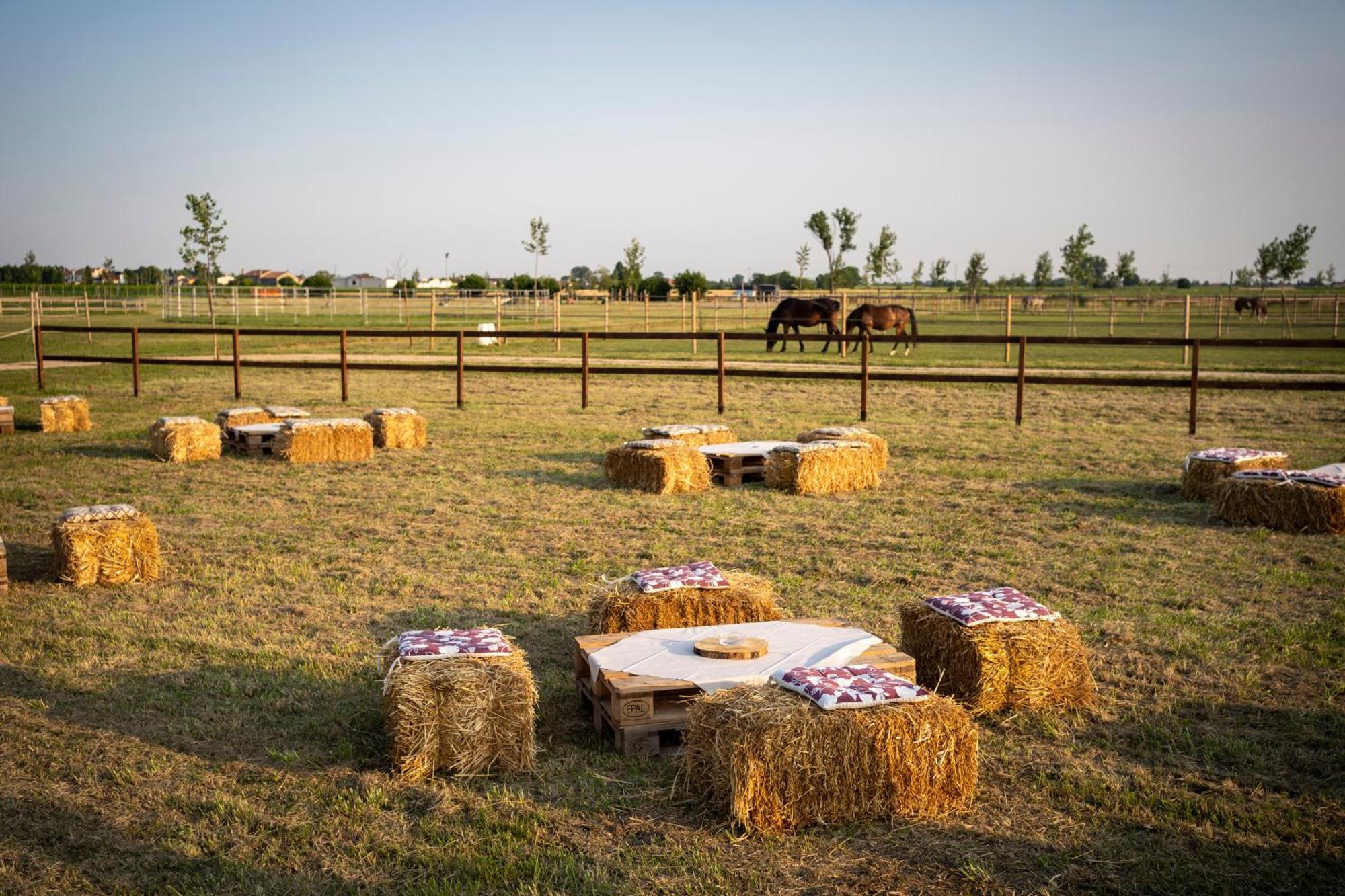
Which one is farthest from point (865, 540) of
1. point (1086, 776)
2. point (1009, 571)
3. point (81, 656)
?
point (81, 656)

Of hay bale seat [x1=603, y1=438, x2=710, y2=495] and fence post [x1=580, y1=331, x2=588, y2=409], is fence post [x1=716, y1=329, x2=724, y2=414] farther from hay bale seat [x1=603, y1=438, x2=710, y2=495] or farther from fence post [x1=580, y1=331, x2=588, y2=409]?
hay bale seat [x1=603, y1=438, x2=710, y2=495]

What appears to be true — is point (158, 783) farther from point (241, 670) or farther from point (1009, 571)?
point (1009, 571)

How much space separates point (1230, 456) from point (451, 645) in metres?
7.86

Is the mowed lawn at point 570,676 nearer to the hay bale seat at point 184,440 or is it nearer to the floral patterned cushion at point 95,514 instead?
the hay bale seat at point 184,440

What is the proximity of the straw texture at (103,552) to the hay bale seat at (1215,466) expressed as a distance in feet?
27.9

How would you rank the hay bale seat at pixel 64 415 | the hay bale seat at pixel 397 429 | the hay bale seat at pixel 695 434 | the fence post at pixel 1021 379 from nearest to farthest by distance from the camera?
1. the hay bale seat at pixel 695 434
2. the hay bale seat at pixel 397 429
3. the hay bale seat at pixel 64 415
4. the fence post at pixel 1021 379

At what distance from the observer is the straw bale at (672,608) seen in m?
5.45

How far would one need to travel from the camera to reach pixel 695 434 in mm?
11273

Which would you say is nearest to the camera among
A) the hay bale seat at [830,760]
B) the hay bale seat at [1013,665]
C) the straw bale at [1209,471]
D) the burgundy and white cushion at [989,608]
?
the hay bale seat at [830,760]

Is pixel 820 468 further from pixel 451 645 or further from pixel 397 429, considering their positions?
pixel 451 645

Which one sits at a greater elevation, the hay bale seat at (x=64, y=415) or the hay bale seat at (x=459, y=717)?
the hay bale seat at (x=64, y=415)

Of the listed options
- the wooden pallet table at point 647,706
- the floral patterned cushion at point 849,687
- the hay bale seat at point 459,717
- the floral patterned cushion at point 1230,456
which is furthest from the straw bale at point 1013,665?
the floral patterned cushion at point 1230,456

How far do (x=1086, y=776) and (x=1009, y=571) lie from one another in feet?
10.3

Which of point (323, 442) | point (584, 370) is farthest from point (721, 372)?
point (323, 442)
